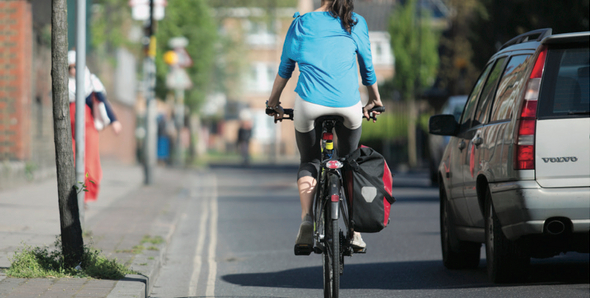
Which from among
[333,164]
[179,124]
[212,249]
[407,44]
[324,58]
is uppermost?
[407,44]

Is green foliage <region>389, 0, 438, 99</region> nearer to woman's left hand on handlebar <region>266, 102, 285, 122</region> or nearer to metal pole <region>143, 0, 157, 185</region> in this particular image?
metal pole <region>143, 0, 157, 185</region>

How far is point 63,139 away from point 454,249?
3.19 meters

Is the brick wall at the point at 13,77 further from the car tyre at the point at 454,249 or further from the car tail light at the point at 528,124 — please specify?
the car tail light at the point at 528,124

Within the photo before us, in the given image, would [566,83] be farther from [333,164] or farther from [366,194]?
[333,164]

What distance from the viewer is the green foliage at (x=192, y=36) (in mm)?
31562

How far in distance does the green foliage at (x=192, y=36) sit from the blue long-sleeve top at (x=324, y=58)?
82.9 ft

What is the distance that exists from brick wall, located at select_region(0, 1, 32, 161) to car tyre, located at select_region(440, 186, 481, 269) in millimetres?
10090

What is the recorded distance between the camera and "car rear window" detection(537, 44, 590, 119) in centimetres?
548

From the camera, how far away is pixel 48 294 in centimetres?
530

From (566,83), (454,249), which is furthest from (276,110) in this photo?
(454,249)

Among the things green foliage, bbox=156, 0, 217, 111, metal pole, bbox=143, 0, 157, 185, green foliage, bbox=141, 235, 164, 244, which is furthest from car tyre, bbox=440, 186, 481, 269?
green foliage, bbox=156, 0, 217, 111

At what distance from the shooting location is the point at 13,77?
15242 millimetres

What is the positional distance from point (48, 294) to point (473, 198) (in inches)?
120

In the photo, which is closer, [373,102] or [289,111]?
[289,111]
